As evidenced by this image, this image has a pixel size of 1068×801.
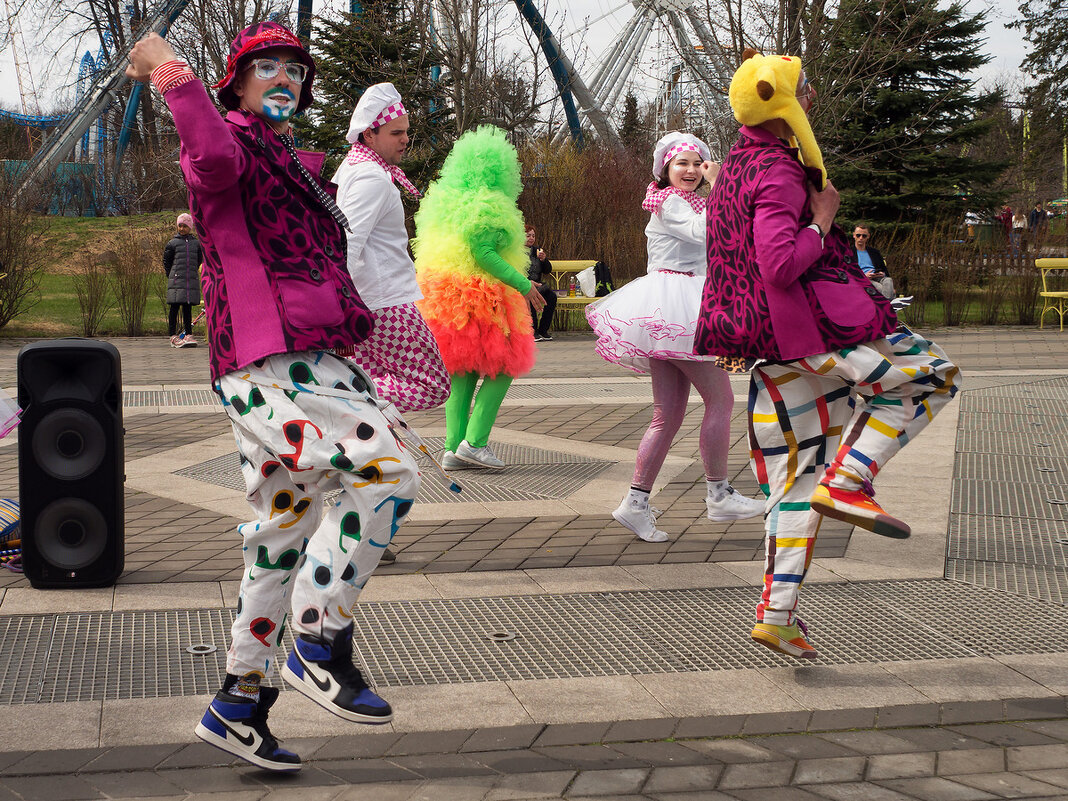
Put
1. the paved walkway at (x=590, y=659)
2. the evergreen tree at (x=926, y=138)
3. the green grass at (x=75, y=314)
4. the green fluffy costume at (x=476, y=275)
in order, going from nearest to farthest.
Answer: the paved walkway at (x=590, y=659)
the green fluffy costume at (x=476, y=275)
the green grass at (x=75, y=314)
the evergreen tree at (x=926, y=138)

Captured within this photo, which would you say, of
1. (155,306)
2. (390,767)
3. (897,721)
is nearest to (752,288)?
(897,721)

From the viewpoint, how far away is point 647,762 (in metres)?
3.32

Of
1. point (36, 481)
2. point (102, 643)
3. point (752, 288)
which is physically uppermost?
point (752, 288)

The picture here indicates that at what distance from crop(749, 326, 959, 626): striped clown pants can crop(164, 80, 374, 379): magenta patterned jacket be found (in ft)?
5.08

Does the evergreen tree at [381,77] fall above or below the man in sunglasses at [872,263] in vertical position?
above

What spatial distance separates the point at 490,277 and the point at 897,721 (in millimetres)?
4139

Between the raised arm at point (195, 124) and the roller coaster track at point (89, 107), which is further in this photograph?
the roller coaster track at point (89, 107)

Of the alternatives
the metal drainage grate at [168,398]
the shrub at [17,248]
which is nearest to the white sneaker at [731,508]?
the metal drainage grate at [168,398]

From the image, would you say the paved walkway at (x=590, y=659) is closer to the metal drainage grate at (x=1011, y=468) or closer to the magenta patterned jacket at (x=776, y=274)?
the metal drainage grate at (x=1011, y=468)

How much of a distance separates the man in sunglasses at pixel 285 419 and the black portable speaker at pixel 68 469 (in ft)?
6.16

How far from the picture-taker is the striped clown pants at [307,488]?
10.2ft

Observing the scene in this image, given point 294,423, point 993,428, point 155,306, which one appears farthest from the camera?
point 155,306

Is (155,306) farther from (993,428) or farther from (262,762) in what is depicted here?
(262,762)

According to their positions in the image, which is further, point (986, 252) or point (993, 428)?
point (986, 252)
